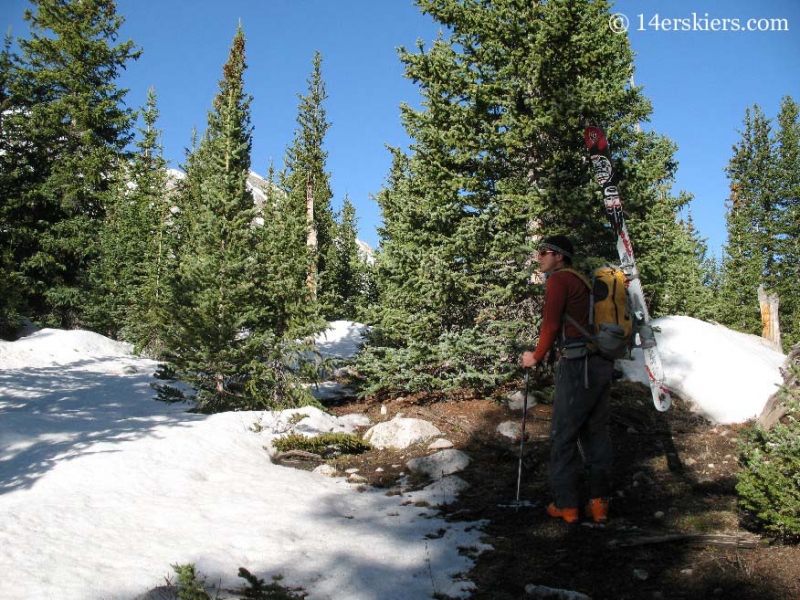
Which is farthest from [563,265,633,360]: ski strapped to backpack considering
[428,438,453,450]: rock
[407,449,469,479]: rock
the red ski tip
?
[428,438,453,450]: rock

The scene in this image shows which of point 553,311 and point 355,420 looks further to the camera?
point 355,420

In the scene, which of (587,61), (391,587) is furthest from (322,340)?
(391,587)

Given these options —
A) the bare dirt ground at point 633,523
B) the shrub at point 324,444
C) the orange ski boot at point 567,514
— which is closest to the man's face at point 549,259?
the orange ski boot at point 567,514

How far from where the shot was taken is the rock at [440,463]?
7348mm

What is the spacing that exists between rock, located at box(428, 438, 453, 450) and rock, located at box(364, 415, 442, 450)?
31 centimetres

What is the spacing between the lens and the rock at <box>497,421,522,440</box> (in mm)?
8831

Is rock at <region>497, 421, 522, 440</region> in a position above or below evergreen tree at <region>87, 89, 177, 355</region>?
below

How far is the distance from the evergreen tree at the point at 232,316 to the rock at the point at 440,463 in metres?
4.65

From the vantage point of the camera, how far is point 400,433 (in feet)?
30.0

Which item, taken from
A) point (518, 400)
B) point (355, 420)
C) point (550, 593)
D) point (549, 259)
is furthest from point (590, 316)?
point (355, 420)

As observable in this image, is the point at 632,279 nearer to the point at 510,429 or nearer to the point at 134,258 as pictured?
the point at 510,429

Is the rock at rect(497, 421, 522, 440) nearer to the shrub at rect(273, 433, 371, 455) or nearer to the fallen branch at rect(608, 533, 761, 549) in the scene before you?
the shrub at rect(273, 433, 371, 455)

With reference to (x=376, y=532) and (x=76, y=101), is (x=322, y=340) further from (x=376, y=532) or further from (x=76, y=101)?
(x=376, y=532)

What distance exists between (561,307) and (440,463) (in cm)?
333
